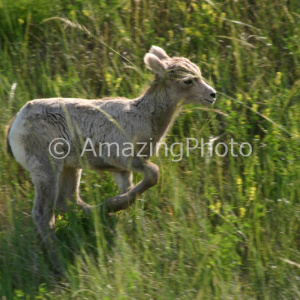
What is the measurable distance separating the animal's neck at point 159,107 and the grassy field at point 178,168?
41cm

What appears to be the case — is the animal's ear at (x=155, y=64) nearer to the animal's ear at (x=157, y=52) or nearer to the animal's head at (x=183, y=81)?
the animal's head at (x=183, y=81)

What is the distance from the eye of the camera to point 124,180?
6.38 m

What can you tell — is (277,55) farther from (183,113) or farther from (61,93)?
(61,93)

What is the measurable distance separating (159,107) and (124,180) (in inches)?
35.6

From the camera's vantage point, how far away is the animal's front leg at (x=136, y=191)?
6.00m

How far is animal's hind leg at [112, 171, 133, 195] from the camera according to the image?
6.36 meters

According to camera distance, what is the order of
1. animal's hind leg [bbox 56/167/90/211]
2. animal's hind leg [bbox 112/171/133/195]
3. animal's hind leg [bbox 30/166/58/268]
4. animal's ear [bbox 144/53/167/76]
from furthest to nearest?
animal's hind leg [bbox 56/167/90/211] < animal's hind leg [bbox 112/171/133/195] < animal's ear [bbox 144/53/167/76] < animal's hind leg [bbox 30/166/58/268]

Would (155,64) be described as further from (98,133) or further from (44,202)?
(44,202)

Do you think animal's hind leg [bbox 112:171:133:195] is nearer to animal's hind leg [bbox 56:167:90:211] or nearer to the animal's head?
animal's hind leg [bbox 56:167:90:211]

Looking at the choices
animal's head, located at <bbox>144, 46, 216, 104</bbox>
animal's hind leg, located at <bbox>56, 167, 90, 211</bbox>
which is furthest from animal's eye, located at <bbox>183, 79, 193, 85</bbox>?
animal's hind leg, located at <bbox>56, 167, 90, 211</bbox>

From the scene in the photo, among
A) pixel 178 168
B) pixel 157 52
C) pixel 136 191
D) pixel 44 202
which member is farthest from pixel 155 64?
pixel 44 202

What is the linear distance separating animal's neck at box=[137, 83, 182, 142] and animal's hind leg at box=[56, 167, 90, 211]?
1.03 metres

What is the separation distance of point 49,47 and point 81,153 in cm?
237

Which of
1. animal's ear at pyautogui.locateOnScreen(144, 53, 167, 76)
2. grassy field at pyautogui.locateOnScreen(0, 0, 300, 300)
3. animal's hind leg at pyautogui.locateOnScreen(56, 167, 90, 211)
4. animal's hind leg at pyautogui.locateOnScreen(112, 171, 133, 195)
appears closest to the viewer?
grassy field at pyautogui.locateOnScreen(0, 0, 300, 300)
